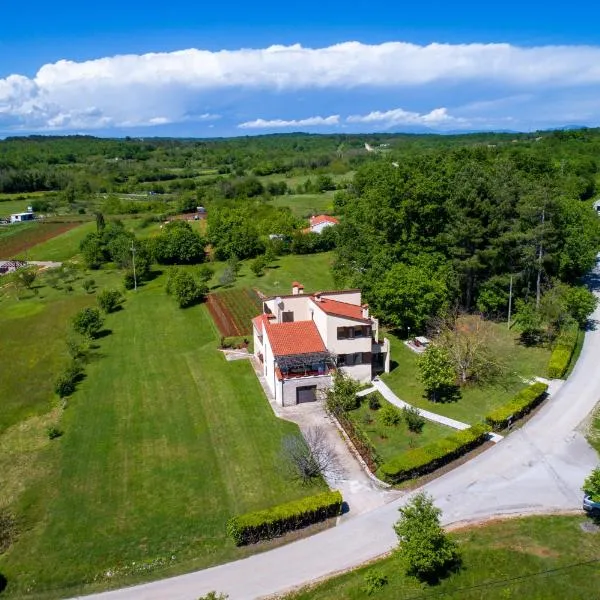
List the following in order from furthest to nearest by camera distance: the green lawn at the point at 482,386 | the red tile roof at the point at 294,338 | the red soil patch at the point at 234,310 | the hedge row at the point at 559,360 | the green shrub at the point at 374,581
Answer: the red soil patch at the point at 234,310 → the hedge row at the point at 559,360 → the red tile roof at the point at 294,338 → the green lawn at the point at 482,386 → the green shrub at the point at 374,581

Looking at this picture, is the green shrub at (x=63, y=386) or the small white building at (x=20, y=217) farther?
the small white building at (x=20, y=217)

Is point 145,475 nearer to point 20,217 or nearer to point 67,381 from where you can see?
point 67,381

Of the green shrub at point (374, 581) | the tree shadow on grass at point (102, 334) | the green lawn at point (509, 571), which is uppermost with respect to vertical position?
→ the green shrub at point (374, 581)

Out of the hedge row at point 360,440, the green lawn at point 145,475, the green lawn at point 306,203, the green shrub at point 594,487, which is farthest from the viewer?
the green lawn at point 306,203

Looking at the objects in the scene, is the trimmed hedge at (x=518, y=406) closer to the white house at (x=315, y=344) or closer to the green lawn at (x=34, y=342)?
the white house at (x=315, y=344)

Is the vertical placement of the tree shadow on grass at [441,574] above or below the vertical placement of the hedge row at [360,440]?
above

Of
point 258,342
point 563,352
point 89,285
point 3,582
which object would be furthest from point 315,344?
point 89,285

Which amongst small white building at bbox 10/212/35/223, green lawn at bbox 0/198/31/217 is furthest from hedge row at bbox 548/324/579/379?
green lawn at bbox 0/198/31/217

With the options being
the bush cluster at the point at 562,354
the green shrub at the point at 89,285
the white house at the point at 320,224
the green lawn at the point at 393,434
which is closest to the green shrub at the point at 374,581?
the green lawn at the point at 393,434
